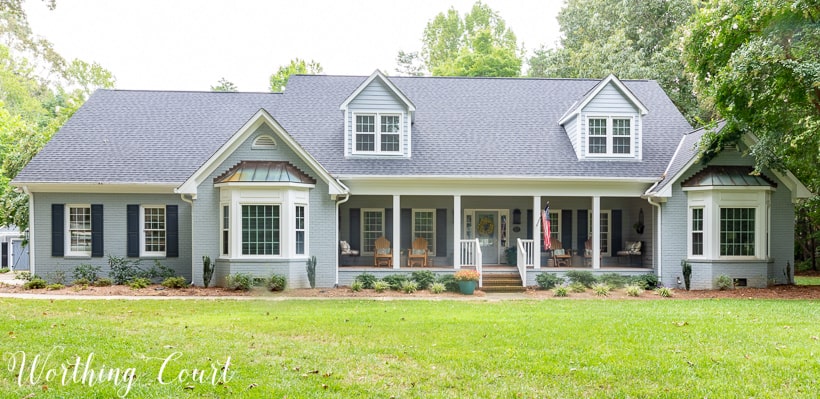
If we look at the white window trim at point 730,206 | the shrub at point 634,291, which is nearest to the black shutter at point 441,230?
the shrub at point 634,291

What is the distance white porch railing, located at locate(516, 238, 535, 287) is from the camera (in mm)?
19641

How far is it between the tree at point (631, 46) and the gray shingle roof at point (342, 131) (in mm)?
6011

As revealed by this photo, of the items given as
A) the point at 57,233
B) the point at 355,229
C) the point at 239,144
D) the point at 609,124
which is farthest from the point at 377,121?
the point at 57,233

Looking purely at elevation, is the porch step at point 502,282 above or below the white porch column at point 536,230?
below

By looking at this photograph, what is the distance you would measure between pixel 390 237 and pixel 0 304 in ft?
38.2

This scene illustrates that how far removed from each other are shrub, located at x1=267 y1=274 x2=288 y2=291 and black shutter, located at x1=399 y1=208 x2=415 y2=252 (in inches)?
210

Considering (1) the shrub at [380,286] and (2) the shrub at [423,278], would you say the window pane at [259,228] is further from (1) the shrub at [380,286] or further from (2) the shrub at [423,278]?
(2) the shrub at [423,278]

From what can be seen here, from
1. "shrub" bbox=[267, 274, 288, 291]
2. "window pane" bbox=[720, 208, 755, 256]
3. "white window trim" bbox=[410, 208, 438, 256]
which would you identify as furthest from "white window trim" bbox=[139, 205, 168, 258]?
"window pane" bbox=[720, 208, 755, 256]

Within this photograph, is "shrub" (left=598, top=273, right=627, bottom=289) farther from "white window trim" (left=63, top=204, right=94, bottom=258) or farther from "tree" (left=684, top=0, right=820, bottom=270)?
Answer: "white window trim" (left=63, top=204, right=94, bottom=258)

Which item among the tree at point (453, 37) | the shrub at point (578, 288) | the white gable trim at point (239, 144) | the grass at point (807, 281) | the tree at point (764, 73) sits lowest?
the grass at point (807, 281)

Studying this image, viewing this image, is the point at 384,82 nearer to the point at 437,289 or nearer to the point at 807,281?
the point at 437,289

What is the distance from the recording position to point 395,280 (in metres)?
19.0

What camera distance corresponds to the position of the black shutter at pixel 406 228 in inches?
890

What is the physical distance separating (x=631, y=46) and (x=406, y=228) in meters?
17.6
